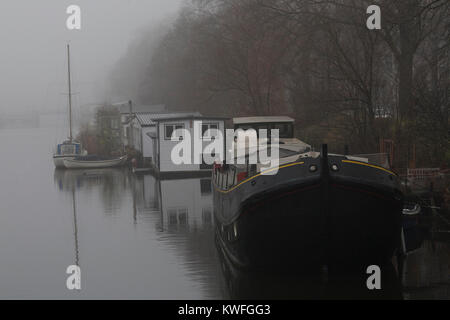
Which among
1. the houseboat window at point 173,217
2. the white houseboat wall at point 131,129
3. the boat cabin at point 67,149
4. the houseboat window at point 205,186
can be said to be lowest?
the houseboat window at point 173,217

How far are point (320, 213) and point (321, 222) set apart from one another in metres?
0.17

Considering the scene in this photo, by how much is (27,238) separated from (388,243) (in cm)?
1059

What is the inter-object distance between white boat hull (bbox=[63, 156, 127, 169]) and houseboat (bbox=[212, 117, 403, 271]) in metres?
30.7

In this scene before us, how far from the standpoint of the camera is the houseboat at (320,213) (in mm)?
11469

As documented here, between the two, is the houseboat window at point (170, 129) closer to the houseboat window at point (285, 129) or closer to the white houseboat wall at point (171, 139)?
the white houseboat wall at point (171, 139)

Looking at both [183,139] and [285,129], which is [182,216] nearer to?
[285,129]

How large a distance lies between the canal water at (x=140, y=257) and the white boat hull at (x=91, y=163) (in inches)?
543

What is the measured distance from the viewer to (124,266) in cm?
1436

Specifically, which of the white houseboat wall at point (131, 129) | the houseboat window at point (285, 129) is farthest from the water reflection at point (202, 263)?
the white houseboat wall at point (131, 129)

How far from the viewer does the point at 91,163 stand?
42.4 m

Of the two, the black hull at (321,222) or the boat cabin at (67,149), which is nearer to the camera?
the black hull at (321,222)

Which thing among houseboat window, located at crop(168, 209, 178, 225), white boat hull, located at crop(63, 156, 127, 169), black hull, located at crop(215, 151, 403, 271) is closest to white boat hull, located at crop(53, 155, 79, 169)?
white boat hull, located at crop(63, 156, 127, 169)
